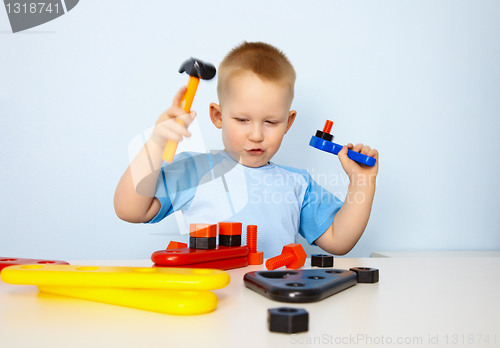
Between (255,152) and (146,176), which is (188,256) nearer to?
(146,176)

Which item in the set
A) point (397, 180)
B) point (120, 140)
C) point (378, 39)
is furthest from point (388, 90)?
point (120, 140)

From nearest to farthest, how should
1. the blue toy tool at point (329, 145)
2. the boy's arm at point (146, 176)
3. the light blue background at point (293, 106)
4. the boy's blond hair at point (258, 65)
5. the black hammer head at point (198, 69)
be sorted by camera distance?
the black hammer head at point (198, 69) → the boy's arm at point (146, 176) → the blue toy tool at point (329, 145) → the boy's blond hair at point (258, 65) → the light blue background at point (293, 106)

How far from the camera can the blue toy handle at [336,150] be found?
31.4 inches

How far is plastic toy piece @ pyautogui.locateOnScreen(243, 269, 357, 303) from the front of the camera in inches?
13.9

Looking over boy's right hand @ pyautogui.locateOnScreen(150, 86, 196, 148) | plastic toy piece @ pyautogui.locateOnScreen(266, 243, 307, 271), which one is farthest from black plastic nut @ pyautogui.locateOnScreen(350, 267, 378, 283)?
boy's right hand @ pyautogui.locateOnScreen(150, 86, 196, 148)

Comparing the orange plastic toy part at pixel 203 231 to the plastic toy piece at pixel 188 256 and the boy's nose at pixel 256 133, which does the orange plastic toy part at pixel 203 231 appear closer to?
the plastic toy piece at pixel 188 256

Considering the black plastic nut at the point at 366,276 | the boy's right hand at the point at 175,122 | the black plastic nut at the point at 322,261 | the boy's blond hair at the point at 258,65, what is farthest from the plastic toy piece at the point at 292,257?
the boy's blond hair at the point at 258,65

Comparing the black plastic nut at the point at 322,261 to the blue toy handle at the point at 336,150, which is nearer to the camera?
the black plastic nut at the point at 322,261

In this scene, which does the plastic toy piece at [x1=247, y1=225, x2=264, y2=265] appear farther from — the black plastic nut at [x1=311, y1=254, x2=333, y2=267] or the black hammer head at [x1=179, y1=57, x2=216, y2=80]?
the black hammer head at [x1=179, y1=57, x2=216, y2=80]

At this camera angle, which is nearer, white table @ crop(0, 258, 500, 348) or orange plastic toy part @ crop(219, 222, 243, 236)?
white table @ crop(0, 258, 500, 348)

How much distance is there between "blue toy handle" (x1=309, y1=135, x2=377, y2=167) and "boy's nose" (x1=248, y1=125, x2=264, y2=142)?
0.13 m

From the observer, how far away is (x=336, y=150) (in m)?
0.82

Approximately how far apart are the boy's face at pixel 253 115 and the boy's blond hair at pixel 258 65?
2cm

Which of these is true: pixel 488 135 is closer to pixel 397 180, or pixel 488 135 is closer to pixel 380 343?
pixel 397 180
